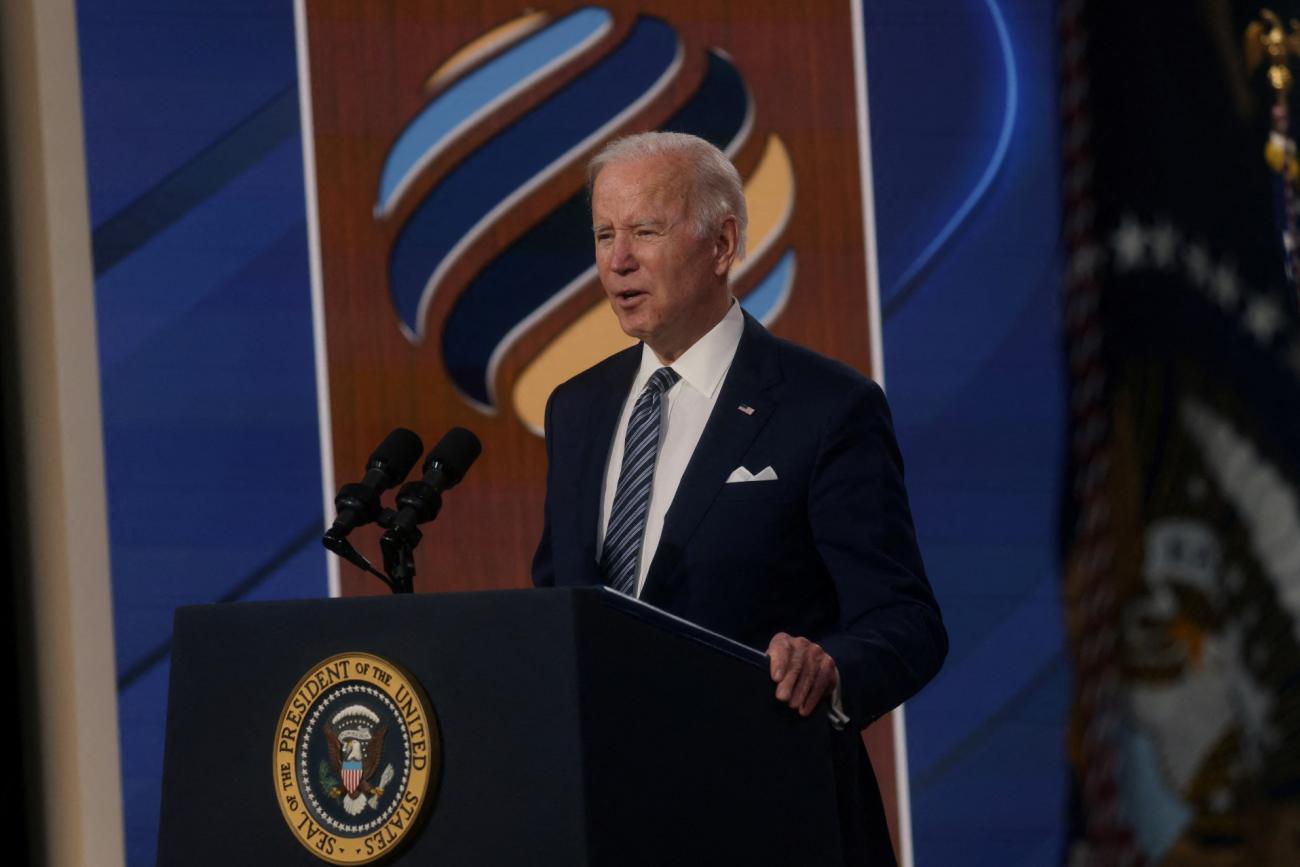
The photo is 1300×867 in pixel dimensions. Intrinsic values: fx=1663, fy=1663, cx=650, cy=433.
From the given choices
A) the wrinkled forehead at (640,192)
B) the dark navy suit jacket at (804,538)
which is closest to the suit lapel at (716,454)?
the dark navy suit jacket at (804,538)

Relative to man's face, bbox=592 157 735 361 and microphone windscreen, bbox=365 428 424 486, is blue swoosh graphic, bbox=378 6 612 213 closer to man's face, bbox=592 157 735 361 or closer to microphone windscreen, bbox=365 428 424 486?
man's face, bbox=592 157 735 361

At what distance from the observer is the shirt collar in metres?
2.16

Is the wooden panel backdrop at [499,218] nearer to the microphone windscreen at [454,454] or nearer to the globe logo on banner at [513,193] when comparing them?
the globe logo on banner at [513,193]

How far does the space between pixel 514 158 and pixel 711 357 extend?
152 cm

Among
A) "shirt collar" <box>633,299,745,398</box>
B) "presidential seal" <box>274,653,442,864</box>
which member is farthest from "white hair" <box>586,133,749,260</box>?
"presidential seal" <box>274,653,442,864</box>

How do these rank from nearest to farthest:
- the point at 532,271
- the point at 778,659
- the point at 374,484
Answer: the point at 778,659 → the point at 374,484 → the point at 532,271

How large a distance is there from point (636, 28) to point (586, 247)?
19.1 inches

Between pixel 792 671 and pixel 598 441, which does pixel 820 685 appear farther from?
pixel 598 441

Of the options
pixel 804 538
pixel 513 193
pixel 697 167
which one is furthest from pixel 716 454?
pixel 513 193

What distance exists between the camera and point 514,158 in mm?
3564

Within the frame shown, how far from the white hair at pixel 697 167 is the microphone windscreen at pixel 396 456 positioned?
0.50m

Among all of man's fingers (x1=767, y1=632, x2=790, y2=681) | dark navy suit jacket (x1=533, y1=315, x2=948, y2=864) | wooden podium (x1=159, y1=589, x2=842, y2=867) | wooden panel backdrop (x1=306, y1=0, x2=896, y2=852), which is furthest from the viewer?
wooden panel backdrop (x1=306, y1=0, x2=896, y2=852)

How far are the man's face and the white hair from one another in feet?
0.04

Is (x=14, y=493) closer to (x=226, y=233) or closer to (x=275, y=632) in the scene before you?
(x=226, y=233)
